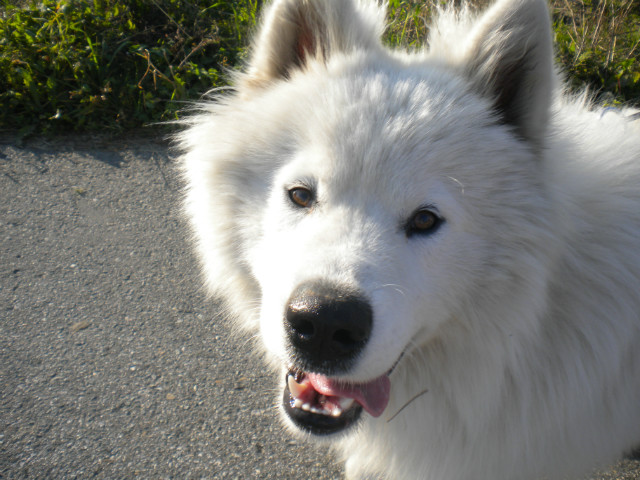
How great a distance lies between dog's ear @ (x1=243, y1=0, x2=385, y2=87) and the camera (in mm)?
1972

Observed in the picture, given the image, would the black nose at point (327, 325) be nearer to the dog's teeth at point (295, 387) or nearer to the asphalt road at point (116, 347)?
the dog's teeth at point (295, 387)

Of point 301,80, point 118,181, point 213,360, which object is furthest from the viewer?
point 118,181

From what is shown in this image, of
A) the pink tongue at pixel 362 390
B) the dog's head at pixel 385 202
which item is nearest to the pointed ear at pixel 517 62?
the dog's head at pixel 385 202

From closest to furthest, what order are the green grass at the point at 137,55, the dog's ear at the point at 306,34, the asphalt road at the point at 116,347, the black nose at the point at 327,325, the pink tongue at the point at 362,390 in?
the black nose at the point at 327,325
the pink tongue at the point at 362,390
the dog's ear at the point at 306,34
the asphalt road at the point at 116,347
the green grass at the point at 137,55

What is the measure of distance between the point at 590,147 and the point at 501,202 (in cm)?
60

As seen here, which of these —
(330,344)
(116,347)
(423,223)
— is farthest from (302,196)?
(116,347)

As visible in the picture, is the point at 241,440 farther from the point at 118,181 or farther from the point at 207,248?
the point at 118,181

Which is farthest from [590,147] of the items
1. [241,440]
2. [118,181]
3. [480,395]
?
[118,181]

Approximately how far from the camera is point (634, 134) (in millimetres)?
2082

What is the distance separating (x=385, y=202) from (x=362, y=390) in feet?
2.23

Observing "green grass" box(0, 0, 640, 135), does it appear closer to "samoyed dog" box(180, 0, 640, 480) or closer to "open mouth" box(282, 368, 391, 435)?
"samoyed dog" box(180, 0, 640, 480)

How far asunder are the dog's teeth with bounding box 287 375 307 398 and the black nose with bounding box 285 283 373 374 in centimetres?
32

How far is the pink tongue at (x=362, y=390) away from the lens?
174 centimetres

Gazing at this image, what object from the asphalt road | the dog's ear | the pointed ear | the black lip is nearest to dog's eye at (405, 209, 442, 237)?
the pointed ear
